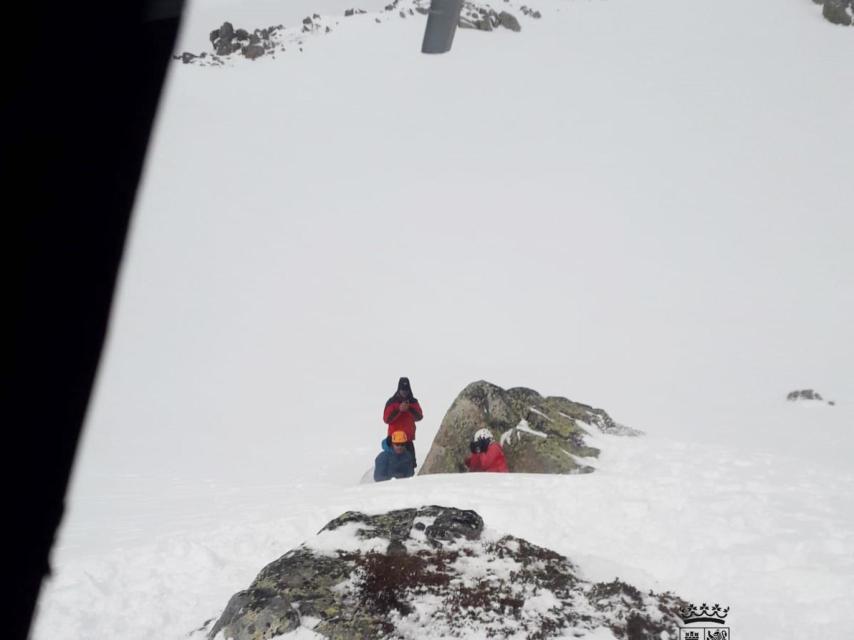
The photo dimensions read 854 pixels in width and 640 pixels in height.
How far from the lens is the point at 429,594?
339cm

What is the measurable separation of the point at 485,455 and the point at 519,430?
2.99 ft

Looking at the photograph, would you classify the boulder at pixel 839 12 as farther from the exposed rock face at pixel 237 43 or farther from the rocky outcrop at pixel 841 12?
the exposed rock face at pixel 237 43

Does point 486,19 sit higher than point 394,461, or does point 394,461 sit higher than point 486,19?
point 486,19

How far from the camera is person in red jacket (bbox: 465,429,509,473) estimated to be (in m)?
8.13

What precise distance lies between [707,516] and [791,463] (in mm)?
2756

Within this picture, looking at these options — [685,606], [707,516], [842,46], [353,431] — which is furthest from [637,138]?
[685,606]

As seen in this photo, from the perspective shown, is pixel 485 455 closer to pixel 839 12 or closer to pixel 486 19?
pixel 486 19

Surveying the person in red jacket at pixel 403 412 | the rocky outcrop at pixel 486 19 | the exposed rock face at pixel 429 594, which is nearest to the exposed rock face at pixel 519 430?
the person in red jacket at pixel 403 412

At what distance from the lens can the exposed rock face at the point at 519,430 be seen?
28.0ft

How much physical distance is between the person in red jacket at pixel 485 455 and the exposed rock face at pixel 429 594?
4.05 metres

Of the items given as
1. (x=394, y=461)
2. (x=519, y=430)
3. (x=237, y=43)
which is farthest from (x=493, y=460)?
(x=237, y=43)

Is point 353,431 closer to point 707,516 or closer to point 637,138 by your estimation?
point 707,516

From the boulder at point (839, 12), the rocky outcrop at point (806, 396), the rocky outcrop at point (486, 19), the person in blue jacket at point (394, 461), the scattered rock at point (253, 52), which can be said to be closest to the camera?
the person in blue jacket at point (394, 461)

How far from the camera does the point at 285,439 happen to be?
12484 millimetres
